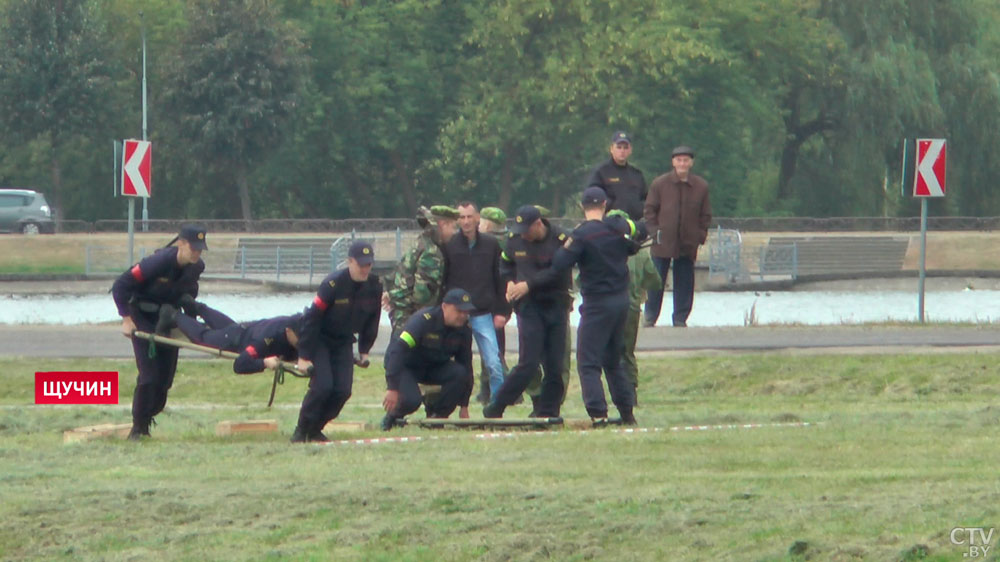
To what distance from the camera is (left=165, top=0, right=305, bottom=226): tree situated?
219 feet

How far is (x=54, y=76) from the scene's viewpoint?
6831 centimetres

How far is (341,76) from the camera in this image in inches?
2798

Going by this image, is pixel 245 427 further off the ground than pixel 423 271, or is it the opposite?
pixel 423 271

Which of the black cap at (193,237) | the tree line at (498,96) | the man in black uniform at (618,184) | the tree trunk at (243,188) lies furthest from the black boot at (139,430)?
the tree trunk at (243,188)

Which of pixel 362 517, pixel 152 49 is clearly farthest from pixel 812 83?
pixel 362 517

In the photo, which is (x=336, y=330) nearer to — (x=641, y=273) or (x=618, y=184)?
(x=641, y=273)

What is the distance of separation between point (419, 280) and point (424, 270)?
91mm

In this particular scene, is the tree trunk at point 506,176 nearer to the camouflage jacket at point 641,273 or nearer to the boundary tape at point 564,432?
the camouflage jacket at point 641,273

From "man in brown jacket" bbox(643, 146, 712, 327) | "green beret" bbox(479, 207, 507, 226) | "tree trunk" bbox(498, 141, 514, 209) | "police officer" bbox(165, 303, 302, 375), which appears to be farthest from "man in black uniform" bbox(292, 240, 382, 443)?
"tree trunk" bbox(498, 141, 514, 209)

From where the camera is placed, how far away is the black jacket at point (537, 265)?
563 inches

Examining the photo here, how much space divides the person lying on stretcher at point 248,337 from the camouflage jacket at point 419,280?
5.33 feet

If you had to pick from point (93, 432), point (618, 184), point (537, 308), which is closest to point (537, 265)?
point (537, 308)

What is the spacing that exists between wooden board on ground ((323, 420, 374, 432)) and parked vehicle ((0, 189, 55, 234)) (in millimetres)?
52195

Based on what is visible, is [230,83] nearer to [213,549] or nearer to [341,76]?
[341,76]
